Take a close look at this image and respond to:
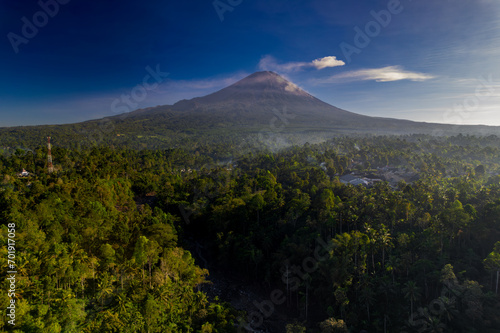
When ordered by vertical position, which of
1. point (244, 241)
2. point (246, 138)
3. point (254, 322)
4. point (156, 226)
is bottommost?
point (254, 322)

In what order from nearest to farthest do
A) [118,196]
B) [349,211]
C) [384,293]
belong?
1. [384,293]
2. [349,211]
3. [118,196]

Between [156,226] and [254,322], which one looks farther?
[156,226]

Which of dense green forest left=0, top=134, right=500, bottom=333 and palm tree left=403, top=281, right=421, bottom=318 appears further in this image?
palm tree left=403, top=281, right=421, bottom=318

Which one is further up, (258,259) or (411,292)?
(411,292)

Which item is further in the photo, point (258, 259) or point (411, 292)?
point (258, 259)

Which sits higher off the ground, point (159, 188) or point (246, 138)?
point (246, 138)

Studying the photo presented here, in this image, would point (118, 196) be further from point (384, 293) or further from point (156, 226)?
point (384, 293)

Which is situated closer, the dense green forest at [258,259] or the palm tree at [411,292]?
the dense green forest at [258,259]

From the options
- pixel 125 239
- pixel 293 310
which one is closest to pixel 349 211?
pixel 293 310
